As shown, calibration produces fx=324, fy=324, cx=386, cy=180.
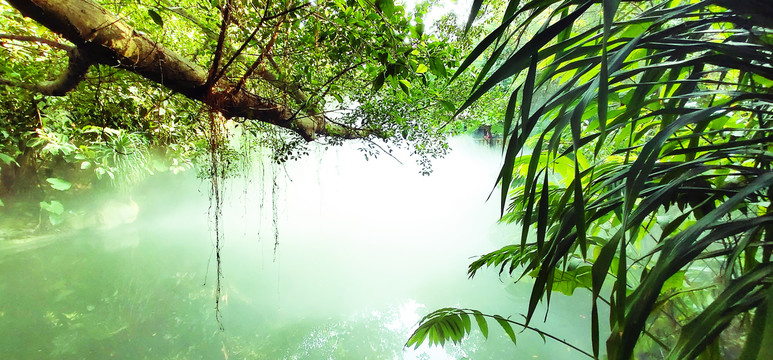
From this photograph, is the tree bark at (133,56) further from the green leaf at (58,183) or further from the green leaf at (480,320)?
the green leaf at (58,183)

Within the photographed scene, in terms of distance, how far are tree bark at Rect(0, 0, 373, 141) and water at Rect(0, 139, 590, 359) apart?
19.9 inches

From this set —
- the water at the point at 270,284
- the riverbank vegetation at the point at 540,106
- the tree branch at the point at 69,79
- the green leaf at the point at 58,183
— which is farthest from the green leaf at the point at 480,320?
the green leaf at the point at 58,183

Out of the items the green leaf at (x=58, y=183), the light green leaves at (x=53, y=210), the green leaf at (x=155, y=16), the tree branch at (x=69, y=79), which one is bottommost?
the light green leaves at (x=53, y=210)

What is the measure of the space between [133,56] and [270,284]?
8.17ft

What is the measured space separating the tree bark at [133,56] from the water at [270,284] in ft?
1.66

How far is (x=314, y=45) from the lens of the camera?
1.05 meters

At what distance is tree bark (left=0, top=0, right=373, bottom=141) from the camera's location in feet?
2.54

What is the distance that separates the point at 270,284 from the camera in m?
3.01

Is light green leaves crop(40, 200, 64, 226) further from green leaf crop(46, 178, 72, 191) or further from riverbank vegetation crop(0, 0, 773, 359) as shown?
riverbank vegetation crop(0, 0, 773, 359)

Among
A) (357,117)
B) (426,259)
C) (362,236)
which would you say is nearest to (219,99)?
(357,117)

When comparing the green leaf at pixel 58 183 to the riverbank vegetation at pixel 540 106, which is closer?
the riverbank vegetation at pixel 540 106

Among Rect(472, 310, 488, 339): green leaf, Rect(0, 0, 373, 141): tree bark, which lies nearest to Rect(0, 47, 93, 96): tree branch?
Rect(0, 0, 373, 141): tree bark

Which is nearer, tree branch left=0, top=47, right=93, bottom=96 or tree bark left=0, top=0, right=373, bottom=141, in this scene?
tree bark left=0, top=0, right=373, bottom=141

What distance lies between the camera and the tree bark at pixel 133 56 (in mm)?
773
